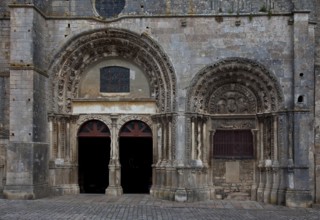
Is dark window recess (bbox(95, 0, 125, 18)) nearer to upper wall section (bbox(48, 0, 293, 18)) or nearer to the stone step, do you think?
upper wall section (bbox(48, 0, 293, 18))

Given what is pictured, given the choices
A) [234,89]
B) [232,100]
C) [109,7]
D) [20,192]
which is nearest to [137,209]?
[20,192]

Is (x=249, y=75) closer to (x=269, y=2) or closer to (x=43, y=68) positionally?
(x=269, y=2)

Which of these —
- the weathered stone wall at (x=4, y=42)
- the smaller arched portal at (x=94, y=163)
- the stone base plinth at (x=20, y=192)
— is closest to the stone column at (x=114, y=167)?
the smaller arched portal at (x=94, y=163)

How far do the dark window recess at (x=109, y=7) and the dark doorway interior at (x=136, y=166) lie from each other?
19.1 ft

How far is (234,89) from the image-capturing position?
16938 mm

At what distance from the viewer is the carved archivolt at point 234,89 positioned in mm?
16125

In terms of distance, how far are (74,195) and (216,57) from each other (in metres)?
6.47

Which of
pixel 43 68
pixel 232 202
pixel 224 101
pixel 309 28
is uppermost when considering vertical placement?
pixel 309 28

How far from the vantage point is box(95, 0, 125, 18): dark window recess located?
16.8 metres

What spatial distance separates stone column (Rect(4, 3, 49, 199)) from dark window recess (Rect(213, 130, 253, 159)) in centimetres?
577

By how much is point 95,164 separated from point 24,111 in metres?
5.53

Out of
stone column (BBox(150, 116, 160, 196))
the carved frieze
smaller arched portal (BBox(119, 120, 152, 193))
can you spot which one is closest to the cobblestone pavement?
stone column (BBox(150, 116, 160, 196))

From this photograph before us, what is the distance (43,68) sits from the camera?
54.2 ft

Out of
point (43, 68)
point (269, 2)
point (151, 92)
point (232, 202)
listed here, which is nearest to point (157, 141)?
point (151, 92)
